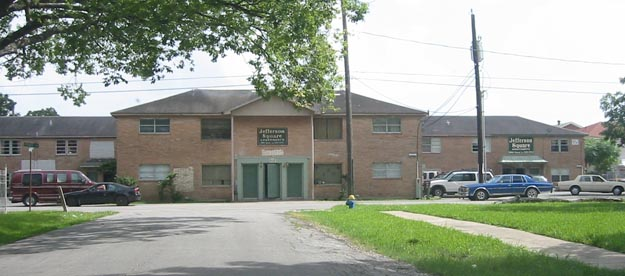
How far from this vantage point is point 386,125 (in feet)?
150

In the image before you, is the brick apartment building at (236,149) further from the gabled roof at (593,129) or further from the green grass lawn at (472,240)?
the gabled roof at (593,129)

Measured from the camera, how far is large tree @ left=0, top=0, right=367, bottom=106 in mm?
→ 17062

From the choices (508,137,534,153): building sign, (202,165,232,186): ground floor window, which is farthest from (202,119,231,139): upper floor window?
(508,137,534,153): building sign

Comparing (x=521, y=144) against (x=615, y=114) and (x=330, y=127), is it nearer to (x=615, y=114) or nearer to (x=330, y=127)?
(x=615, y=114)

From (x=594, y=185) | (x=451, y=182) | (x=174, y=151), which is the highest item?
(x=174, y=151)

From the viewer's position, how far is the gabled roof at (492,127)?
59.7 m

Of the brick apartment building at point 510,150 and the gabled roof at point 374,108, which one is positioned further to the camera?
the brick apartment building at point 510,150

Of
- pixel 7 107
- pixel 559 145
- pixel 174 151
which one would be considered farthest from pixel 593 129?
pixel 7 107

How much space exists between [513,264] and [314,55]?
12.2 metres

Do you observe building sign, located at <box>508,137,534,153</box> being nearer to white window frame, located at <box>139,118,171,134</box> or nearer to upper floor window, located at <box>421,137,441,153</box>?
upper floor window, located at <box>421,137,441,153</box>

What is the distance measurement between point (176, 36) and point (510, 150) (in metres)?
47.2

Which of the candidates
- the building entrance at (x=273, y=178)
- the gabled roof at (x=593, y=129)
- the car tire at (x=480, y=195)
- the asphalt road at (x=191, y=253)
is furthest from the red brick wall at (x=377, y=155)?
the gabled roof at (x=593, y=129)

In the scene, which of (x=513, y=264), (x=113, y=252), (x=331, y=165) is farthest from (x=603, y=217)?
(x=331, y=165)

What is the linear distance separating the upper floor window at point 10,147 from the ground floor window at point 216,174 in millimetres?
19658
